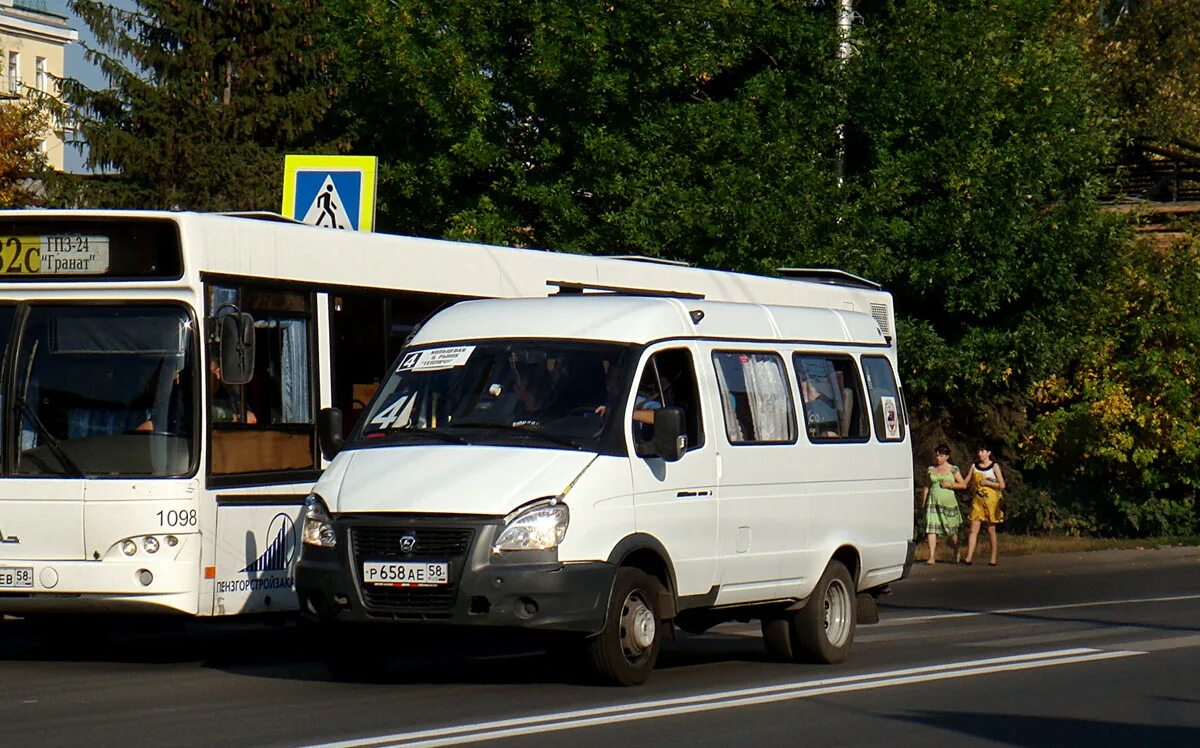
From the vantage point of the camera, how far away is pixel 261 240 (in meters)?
12.6

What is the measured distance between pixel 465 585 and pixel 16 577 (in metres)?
3.27

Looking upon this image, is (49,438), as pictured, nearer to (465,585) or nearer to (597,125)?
(465,585)

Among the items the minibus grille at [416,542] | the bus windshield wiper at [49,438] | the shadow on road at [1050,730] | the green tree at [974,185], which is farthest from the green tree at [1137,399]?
the minibus grille at [416,542]

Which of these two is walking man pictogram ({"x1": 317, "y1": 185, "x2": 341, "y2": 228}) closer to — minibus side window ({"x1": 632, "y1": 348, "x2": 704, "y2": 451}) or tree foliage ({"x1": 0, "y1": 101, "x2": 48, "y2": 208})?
minibus side window ({"x1": 632, "y1": 348, "x2": 704, "y2": 451})

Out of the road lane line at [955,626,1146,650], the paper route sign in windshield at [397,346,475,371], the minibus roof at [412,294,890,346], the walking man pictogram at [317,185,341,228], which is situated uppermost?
the walking man pictogram at [317,185,341,228]

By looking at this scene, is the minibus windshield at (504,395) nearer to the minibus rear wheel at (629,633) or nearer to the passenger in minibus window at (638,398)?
the passenger in minibus window at (638,398)

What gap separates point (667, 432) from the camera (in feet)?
35.7

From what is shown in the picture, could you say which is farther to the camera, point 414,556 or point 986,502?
point 986,502

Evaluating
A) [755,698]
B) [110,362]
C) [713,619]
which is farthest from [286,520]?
[755,698]

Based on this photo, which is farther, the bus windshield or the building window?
the building window

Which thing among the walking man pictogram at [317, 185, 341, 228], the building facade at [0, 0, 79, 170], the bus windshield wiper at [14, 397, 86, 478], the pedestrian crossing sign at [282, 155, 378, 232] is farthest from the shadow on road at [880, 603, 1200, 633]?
the building facade at [0, 0, 79, 170]

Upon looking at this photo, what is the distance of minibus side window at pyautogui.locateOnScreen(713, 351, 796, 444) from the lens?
11898mm

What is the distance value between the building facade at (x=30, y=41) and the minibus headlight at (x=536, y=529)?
230 ft

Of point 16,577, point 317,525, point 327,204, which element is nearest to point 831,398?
point 317,525
